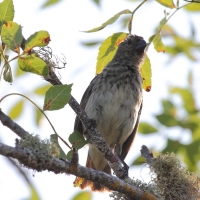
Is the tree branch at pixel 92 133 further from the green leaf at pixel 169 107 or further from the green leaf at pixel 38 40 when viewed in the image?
the green leaf at pixel 169 107

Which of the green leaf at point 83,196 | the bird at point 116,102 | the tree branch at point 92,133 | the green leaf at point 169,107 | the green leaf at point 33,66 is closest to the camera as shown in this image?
the green leaf at point 33,66

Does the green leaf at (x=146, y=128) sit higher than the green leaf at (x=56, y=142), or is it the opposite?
the green leaf at (x=146, y=128)

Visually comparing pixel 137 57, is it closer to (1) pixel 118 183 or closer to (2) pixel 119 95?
(2) pixel 119 95

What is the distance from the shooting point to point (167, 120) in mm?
4090

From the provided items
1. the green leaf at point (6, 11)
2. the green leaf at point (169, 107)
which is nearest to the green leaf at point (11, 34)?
the green leaf at point (6, 11)

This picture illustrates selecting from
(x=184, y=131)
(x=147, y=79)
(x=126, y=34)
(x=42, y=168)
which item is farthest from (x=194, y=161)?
(x=42, y=168)

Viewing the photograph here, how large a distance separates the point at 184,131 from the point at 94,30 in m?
1.55

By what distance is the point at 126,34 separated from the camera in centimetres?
323

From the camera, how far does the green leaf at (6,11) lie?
7.77ft

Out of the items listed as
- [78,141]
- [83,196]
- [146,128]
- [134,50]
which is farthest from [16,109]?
[134,50]

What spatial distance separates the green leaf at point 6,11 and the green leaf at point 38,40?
0.46 feet

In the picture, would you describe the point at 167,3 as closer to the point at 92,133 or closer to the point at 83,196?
the point at 92,133

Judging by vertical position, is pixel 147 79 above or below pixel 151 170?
above

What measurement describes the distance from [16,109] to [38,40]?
1.87 metres
